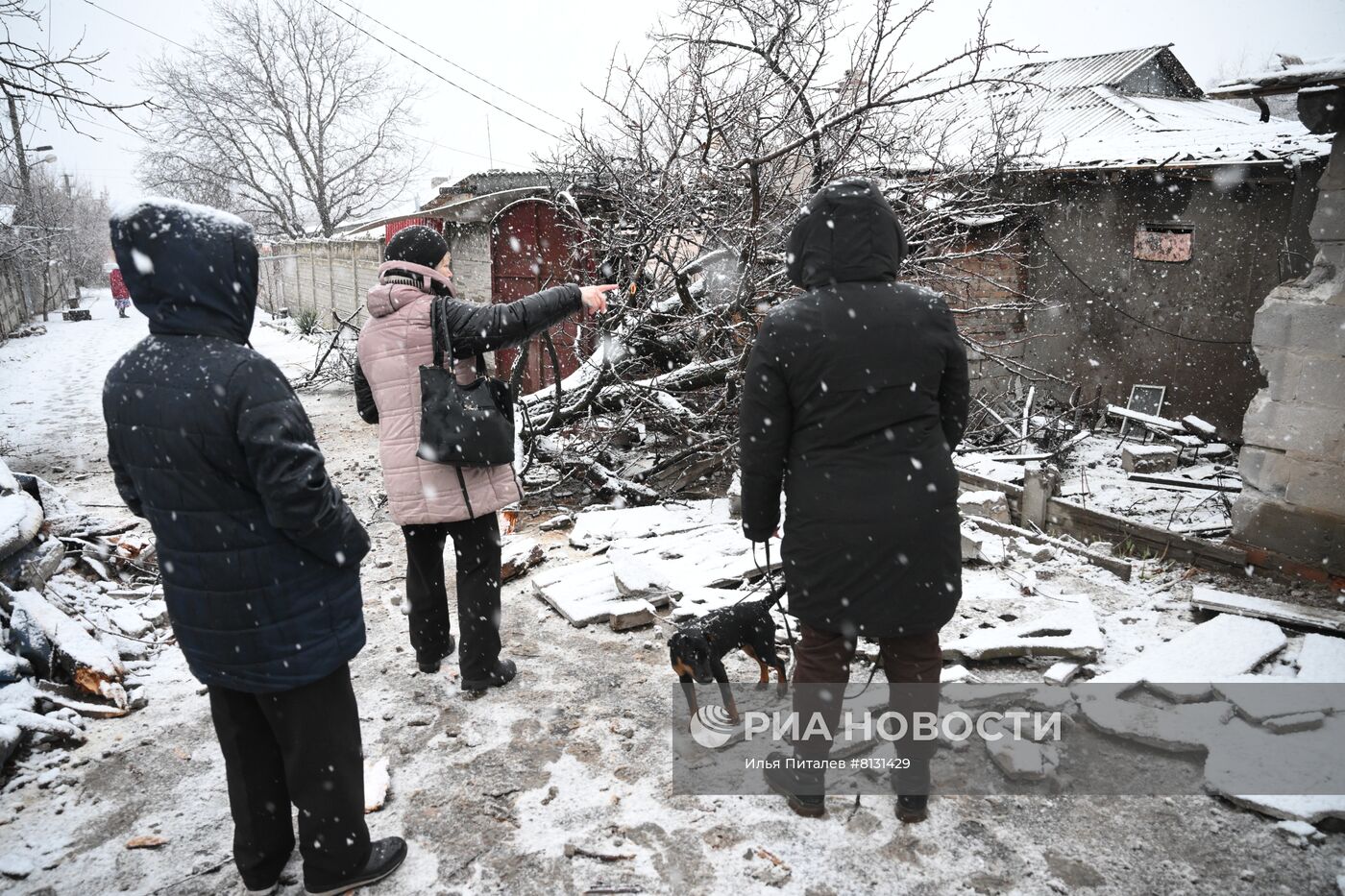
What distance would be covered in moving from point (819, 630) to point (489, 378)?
156cm

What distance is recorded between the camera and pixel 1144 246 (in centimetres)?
1014

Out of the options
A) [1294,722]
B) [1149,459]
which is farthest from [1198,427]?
[1294,722]

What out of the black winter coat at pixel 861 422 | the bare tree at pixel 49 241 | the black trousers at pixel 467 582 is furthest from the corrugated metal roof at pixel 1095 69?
the bare tree at pixel 49 241

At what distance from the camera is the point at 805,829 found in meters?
2.32

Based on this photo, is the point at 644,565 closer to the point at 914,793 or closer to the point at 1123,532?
the point at 914,793

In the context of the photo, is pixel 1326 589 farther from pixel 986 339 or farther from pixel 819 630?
pixel 986 339

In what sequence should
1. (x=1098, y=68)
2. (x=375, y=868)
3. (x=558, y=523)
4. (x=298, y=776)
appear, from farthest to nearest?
(x=1098, y=68) < (x=558, y=523) < (x=375, y=868) < (x=298, y=776)

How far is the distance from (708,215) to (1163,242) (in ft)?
24.7

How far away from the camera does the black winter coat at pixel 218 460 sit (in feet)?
5.68

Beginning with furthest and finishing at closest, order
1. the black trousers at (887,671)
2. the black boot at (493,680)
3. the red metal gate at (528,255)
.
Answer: the red metal gate at (528,255) → the black boot at (493,680) → the black trousers at (887,671)

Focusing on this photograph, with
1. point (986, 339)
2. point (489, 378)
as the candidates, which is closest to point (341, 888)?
point (489, 378)

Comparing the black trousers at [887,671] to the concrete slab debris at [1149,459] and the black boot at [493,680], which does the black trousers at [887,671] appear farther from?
the concrete slab debris at [1149,459]

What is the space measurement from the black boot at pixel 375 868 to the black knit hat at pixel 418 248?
1.97 meters

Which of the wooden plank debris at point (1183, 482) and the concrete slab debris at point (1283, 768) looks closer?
the concrete slab debris at point (1283, 768)
